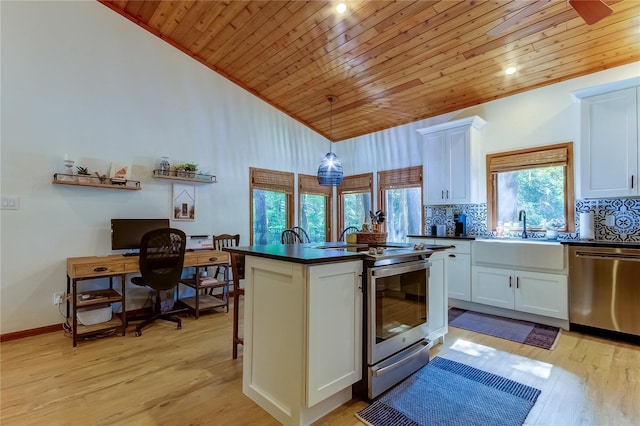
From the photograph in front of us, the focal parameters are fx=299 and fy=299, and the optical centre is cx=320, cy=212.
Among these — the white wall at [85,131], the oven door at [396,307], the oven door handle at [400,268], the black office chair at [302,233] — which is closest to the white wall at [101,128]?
the white wall at [85,131]

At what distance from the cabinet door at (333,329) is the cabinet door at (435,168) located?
9.64ft

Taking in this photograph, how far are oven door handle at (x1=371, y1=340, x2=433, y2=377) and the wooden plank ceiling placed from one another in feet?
8.14

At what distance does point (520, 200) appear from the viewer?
4.03m

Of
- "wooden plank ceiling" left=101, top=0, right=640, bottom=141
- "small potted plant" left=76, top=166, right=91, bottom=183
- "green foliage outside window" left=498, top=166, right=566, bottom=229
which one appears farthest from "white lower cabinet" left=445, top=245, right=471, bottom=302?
"small potted plant" left=76, top=166, right=91, bottom=183

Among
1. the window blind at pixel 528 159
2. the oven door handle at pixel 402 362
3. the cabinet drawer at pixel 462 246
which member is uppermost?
the window blind at pixel 528 159

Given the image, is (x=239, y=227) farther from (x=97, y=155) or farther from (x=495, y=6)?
(x=495, y=6)

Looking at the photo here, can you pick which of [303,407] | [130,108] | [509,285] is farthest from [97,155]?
[509,285]

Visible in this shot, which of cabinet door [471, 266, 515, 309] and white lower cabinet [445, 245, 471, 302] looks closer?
cabinet door [471, 266, 515, 309]

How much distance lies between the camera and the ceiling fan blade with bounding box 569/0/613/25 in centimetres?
183

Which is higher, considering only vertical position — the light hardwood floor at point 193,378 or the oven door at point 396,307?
the oven door at point 396,307

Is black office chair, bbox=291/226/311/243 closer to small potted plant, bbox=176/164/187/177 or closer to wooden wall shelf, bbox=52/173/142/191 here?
small potted plant, bbox=176/164/187/177

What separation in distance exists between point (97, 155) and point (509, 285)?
5.10 meters

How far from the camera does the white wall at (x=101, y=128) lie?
3.10 meters

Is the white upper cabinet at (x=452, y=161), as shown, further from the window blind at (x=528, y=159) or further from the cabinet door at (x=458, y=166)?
the window blind at (x=528, y=159)
